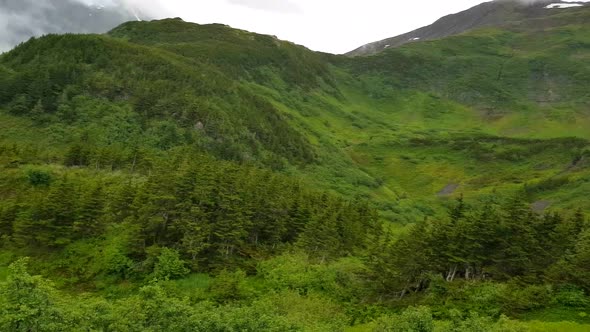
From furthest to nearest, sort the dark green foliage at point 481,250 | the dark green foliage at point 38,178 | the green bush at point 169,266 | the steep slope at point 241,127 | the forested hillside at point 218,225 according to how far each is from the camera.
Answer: the steep slope at point 241,127 → the dark green foliage at point 38,178 → the green bush at point 169,266 → the dark green foliage at point 481,250 → the forested hillside at point 218,225

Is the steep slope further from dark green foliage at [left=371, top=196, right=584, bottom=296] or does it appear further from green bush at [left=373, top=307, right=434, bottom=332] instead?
green bush at [left=373, top=307, right=434, bottom=332]

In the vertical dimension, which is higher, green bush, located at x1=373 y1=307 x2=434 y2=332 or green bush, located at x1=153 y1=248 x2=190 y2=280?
green bush, located at x1=373 y1=307 x2=434 y2=332

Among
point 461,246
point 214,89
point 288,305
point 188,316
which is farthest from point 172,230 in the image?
point 214,89

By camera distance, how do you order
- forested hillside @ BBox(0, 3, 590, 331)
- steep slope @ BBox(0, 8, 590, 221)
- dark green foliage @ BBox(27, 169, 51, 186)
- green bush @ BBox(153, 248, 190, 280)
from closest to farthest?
forested hillside @ BBox(0, 3, 590, 331) → green bush @ BBox(153, 248, 190, 280) → dark green foliage @ BBox(27, 169, 51, 186) → steep slope @ BBox(0, 8, 590, 221)

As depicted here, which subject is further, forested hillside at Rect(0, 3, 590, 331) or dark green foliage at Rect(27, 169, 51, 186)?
dark green foliage at Rect(27, 169, 51, 186)

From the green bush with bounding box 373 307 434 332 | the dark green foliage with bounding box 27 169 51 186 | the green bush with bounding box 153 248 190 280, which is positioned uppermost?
the dark green foliage with bounding box 27 169 51 186

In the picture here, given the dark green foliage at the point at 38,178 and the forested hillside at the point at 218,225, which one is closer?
the forested hillside at the point at 218,225

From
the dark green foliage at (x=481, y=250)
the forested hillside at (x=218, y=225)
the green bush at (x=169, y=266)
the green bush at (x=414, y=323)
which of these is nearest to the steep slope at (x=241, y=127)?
the forested hillside at (x=218, y=225)

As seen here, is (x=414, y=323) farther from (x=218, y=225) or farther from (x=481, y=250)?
(x=218, y=225)

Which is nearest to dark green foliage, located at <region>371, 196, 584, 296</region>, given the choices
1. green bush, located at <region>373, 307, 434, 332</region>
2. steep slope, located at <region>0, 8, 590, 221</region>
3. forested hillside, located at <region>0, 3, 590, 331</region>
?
forested hillside, located at <region>0, 3, 590, 331</region>

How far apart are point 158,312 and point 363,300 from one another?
23501 millimetres

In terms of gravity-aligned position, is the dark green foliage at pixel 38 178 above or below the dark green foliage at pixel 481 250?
above

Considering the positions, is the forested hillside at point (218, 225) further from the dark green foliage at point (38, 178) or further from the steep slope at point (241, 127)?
the steep slope at point (241, 127)

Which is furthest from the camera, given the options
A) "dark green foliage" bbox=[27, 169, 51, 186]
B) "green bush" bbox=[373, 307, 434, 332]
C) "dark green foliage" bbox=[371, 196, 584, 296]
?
"dark green foliage" bbox=[27, 169, 51, 186]
